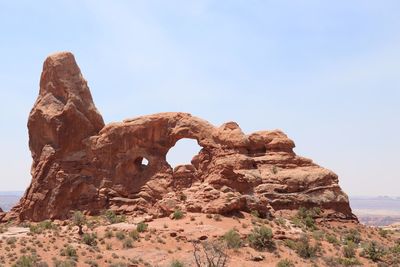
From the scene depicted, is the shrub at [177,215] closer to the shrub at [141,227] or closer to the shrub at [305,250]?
the shrub at [141,227]

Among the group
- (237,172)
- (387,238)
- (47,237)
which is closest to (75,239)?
(47,237)

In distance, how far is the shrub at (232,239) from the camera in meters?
28.2

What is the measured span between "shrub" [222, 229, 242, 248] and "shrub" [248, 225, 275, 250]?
2.47ft

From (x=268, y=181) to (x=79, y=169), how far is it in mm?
16001

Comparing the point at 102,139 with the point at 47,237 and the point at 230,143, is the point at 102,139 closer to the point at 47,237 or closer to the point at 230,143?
the point at 230,143

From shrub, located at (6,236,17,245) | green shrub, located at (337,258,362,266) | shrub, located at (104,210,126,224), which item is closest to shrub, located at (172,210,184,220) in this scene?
shrub, located at (104,210,126,224)

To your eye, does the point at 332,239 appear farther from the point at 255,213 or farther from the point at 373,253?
the point at 255,213

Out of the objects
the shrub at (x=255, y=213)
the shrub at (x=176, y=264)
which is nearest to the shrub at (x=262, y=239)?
the shrub at (x=255, y=213)

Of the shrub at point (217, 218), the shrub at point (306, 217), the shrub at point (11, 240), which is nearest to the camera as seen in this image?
the shrub at point (11, 240)

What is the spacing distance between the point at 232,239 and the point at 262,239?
188 cm

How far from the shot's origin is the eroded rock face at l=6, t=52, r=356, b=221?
3712 cm

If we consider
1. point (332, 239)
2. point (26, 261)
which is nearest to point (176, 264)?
point (26, 261)

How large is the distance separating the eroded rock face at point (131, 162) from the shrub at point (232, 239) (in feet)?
23.3

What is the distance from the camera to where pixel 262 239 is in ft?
95.5
